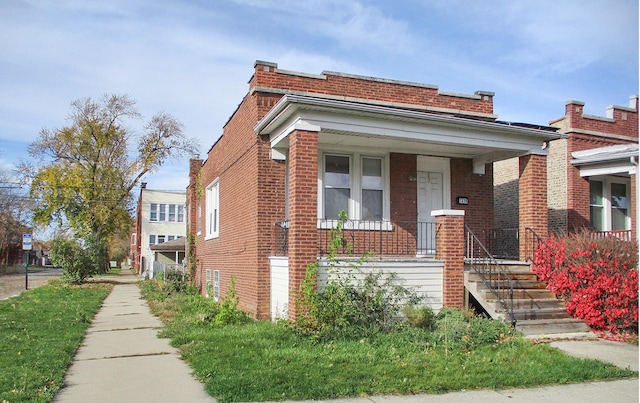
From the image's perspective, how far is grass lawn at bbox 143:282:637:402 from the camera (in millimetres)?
6363

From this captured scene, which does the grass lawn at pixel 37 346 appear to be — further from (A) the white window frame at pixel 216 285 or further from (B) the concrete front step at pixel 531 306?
(B) the concrete front step at pixel 531 306

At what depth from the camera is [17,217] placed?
6072 centimetres

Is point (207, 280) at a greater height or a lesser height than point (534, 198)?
lesser

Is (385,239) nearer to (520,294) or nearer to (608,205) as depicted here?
(520,294)

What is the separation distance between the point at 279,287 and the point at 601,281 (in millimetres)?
5808

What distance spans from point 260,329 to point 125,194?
41.2 m

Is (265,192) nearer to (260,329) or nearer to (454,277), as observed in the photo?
(260,329)

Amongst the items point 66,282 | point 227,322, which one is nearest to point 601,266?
point 227,322

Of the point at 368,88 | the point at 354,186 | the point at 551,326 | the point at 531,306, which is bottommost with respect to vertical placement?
the point at 551,326

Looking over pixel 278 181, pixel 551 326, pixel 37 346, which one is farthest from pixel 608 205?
pixel 37 346

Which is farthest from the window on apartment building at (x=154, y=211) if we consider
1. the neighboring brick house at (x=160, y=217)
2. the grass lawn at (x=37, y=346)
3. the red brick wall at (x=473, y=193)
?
the red brick wall at (x=473, y=193)

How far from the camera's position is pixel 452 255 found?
10.9 meters

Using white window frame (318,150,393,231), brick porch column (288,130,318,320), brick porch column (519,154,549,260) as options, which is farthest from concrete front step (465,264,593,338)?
brick porch column (288,130,318,320)

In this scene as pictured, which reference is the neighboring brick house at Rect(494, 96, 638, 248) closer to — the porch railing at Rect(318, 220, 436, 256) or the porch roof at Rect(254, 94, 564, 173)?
the porch roof at Rect(254, 94, 564, 173)
